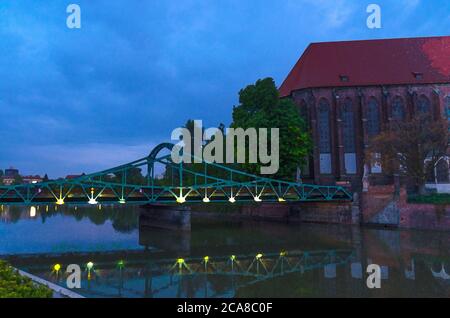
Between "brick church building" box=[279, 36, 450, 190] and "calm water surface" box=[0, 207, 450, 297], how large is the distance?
16254 mm

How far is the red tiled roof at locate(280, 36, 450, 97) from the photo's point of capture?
5506cm

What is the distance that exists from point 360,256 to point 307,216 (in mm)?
21404

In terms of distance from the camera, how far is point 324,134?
5456cm

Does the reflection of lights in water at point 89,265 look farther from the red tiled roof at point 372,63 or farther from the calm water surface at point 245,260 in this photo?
the red tiled roof at point 372,63

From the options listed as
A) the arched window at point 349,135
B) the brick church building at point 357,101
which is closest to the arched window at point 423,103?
the brick church building at point 357,101

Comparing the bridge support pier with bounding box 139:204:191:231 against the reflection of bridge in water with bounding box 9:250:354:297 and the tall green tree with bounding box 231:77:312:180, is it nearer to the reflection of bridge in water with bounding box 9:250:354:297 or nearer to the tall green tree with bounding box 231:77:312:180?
the tall green tree with bounding box 231:77:312:180

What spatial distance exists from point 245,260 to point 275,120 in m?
21.7

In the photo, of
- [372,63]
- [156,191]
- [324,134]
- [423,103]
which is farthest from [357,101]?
[156,191]

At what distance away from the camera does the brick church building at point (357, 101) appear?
5322 cm

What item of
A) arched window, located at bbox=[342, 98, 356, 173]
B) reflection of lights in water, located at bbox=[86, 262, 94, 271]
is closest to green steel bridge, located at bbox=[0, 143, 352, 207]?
arched window, located at bbox=[342, 98, 356, 173]

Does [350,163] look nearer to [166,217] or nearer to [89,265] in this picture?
[166,217]

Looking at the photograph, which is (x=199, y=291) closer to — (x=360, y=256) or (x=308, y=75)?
(x=360, y=256)

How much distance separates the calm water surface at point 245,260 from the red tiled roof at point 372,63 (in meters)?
25.1
